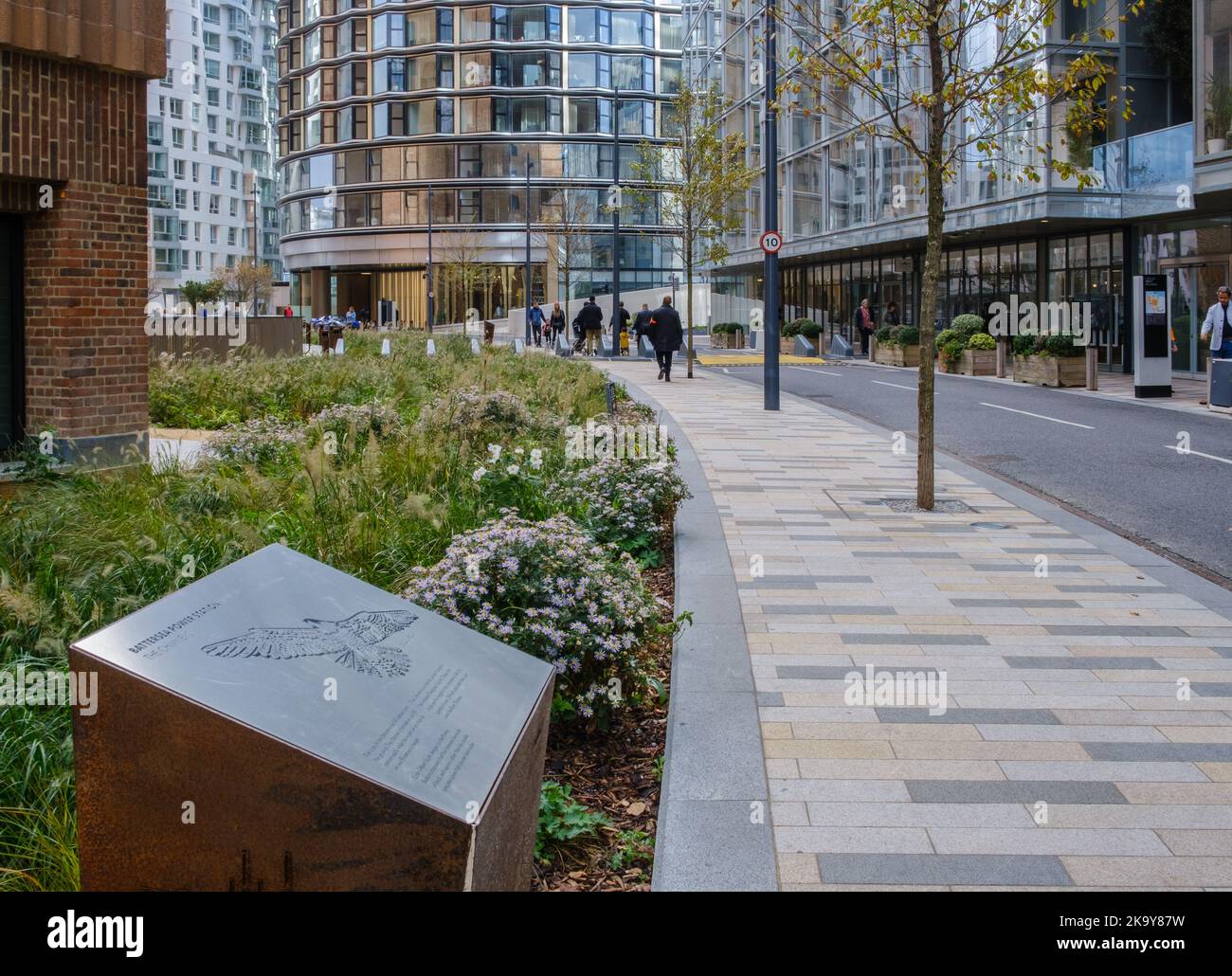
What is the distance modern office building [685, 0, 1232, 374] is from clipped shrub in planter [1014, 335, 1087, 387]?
277 cm

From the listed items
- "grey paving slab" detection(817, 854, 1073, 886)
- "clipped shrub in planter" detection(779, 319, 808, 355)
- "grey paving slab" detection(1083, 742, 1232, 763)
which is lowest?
"grey paving slab" detection(817, 854, 1073, 886)

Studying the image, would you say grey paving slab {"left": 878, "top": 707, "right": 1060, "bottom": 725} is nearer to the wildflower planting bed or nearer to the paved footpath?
the paved footpath

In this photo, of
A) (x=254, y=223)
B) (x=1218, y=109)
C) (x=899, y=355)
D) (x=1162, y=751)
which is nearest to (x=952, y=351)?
(x=899, y=355)

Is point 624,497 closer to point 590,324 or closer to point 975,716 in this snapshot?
point 975,716

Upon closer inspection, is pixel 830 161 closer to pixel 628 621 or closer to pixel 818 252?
pixel 818 252

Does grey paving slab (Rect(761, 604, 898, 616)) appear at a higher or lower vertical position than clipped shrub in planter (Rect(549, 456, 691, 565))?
lower

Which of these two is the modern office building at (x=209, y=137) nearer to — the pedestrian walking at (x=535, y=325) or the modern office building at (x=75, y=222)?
the pedestrian walking at (x=535, y=325)

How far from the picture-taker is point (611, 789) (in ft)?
15.6

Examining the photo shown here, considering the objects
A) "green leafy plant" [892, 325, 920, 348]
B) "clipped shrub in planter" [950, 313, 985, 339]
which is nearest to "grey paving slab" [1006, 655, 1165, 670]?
"clipped shrub in planter" [950, 313, 985, 339]

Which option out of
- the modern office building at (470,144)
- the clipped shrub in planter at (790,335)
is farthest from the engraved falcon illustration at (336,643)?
the modern office building at (470,144)

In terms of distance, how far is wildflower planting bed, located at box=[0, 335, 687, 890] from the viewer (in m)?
4.14

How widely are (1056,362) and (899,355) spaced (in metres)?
10.1

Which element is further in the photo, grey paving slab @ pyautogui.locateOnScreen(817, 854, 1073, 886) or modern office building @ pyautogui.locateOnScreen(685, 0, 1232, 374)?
modern office building @ pyautogui.locateOnScreen(685, 0, 1232, 374)
